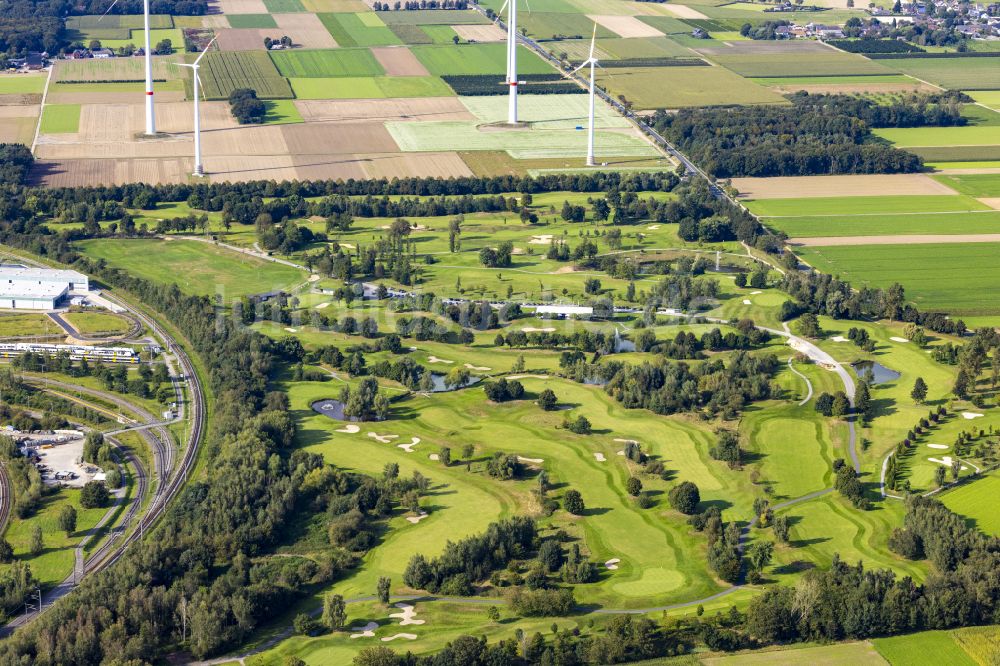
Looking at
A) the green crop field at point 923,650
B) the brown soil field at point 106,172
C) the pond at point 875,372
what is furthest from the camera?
the brown soil field at point 106,172

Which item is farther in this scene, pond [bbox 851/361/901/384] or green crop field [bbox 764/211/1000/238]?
green crop field [bbox 764/211/1000/238]

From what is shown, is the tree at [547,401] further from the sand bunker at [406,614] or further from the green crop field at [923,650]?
the green crop field at [923,650]

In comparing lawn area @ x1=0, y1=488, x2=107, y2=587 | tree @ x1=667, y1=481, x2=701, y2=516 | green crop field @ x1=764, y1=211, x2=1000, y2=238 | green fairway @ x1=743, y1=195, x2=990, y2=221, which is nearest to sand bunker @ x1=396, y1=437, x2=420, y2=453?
tree @ x1=667, y1=481, x2=701, y2=516

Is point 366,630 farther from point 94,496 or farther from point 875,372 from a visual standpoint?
point 875,372

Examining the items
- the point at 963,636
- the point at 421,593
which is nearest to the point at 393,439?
the point at 421,593

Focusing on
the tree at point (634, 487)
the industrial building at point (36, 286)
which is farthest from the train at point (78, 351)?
the tree at point (634, 487)

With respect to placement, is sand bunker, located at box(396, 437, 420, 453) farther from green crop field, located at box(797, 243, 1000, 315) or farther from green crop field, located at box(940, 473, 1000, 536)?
green crop field, located at box(797, 243, 1000, 315)

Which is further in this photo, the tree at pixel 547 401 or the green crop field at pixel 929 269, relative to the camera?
the green crop field at pixel 929 269
